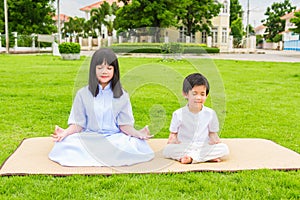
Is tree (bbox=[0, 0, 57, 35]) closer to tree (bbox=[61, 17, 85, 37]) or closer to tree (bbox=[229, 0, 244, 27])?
tree (bbox=[61, 17, 85, 37])

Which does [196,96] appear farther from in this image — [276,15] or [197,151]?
[276,15]

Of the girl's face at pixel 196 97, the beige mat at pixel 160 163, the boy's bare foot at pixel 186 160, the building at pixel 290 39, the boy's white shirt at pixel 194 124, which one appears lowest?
the beige mat at pixel 160 163

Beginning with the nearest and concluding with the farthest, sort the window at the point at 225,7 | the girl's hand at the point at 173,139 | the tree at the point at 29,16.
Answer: the girl's hand at the point at 173,139, the tree at the point at 29,16, the window at the point at 225,7

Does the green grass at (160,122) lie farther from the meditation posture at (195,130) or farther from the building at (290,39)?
the building at (290,39)

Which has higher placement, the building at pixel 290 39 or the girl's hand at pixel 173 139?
the building at pixel 290 39

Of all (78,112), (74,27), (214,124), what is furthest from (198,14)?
(78,112)

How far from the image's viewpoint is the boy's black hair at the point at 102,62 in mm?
3145

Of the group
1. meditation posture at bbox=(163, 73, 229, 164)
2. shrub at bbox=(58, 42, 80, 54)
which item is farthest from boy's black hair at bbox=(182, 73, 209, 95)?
shrub at bbox=(58, 42, 80, 54)

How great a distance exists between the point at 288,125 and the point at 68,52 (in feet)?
37.8

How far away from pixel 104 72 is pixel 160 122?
0.82 metres

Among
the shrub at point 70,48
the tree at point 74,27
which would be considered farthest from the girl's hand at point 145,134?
the tree at point 74,27

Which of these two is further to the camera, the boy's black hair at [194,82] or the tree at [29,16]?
the tree at [29,16]

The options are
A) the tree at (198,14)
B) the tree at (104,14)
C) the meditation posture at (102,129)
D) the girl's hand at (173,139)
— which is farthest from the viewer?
the tree at (104,14)

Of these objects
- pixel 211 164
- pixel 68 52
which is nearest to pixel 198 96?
pixel 211 164
